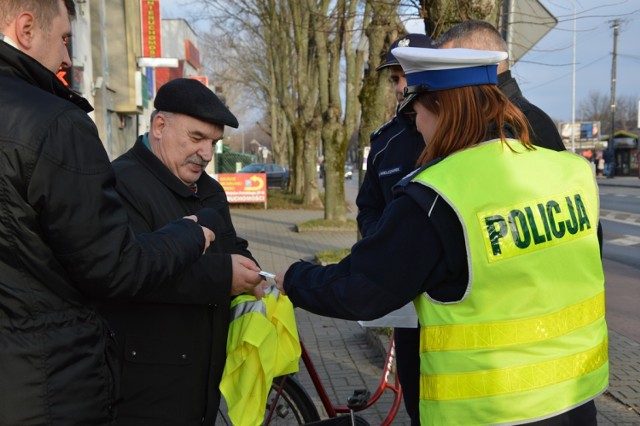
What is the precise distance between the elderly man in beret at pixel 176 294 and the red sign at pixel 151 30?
20.7m

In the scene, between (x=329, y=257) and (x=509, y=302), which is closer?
(x=509, y=302)

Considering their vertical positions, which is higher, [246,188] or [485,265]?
[485,265]

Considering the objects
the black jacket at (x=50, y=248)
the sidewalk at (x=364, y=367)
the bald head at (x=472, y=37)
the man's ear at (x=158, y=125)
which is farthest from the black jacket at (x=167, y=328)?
the sidewalk at (x=364, y=367)

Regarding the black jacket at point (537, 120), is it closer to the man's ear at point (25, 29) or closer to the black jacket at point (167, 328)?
the black jacket at point (167, 328)

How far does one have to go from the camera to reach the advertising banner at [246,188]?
932 inches

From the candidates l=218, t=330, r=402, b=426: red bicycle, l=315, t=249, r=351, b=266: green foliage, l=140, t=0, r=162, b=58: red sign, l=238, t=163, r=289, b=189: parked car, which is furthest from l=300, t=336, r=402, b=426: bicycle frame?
Result: l=238, t=163, r=289, b=189: parked car

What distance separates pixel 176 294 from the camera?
7.52 ft

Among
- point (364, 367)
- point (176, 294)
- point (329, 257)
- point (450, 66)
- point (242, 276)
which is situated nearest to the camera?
point (450, 66)

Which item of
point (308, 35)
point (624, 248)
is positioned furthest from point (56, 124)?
point (308, 35)

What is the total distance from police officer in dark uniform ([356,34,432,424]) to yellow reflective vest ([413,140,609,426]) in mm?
956

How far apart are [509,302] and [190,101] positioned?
146cm

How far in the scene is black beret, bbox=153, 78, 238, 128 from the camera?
2621 millimetres

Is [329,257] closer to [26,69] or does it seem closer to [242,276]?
[242,276]

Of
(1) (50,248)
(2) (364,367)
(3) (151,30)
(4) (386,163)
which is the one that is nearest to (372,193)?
(4) (386,163)
